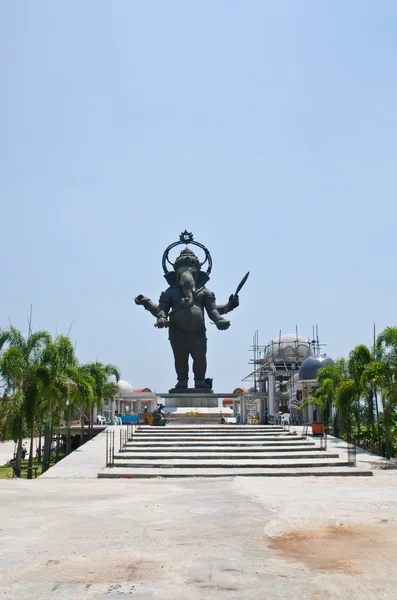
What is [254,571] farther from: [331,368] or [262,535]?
[331,368]

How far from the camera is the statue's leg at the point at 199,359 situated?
31859 mm

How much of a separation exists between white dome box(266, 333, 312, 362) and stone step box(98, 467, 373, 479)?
44.1m

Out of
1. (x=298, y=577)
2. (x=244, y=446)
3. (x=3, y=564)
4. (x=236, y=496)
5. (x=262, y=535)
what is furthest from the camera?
(x=244, y=446)

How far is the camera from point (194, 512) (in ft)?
34.7

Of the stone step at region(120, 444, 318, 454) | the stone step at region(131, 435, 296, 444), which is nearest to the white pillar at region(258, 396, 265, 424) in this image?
the stone step at region(131, 435, 296, 444)

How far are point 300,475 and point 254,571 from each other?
35.7 feet

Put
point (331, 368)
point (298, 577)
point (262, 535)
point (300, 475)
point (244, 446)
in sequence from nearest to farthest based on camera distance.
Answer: point (298, 577) < point (262, 535) < point (300, 475) < point (244, 446) < point (331, 368)

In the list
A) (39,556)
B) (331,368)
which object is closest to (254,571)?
(39,556)

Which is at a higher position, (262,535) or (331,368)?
(331,368)

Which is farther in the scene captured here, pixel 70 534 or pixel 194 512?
pixel 194 512

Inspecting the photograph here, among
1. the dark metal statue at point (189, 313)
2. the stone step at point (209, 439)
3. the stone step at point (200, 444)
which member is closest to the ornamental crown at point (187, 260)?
the dark metal statue at point (189, 313)

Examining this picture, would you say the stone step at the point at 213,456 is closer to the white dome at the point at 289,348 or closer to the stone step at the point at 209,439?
the stone step at the point at 209,439

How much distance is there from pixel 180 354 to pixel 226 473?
1500 centimetres

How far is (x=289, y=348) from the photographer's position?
61906 millimetres
